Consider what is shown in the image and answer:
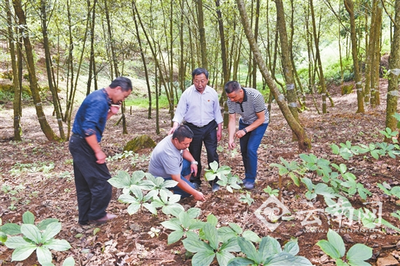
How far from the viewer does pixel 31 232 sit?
1.42 meters

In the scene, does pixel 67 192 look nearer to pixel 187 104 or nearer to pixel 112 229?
pixel 112 229

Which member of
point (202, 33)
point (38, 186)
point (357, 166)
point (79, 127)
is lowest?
point (38, 186)

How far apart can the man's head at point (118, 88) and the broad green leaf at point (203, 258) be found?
2.04 meters

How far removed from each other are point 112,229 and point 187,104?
1.95 metres

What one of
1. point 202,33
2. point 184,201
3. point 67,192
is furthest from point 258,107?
point 202,33

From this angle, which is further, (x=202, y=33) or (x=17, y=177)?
(x=202, y=33)

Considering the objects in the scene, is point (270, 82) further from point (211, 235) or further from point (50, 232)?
point (50, 232)

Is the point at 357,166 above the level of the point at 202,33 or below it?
below

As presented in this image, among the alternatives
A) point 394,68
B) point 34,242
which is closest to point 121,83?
point 34,242

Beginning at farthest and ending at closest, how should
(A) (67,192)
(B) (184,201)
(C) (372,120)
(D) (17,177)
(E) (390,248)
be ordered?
(C) (372,120) → (D) (17,177) → (A) (67,192) → (B) (184,201) → (E) (390,248)

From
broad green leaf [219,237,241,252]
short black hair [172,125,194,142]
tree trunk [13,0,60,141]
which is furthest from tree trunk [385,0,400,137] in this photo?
tree trunk [13,0,60,141]

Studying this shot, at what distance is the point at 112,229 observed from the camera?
303 cm

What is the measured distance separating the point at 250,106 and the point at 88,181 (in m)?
2.26

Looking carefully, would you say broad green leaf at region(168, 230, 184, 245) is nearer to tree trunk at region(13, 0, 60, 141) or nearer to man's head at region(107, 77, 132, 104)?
man's head at region(107, 77, 132, 104)
